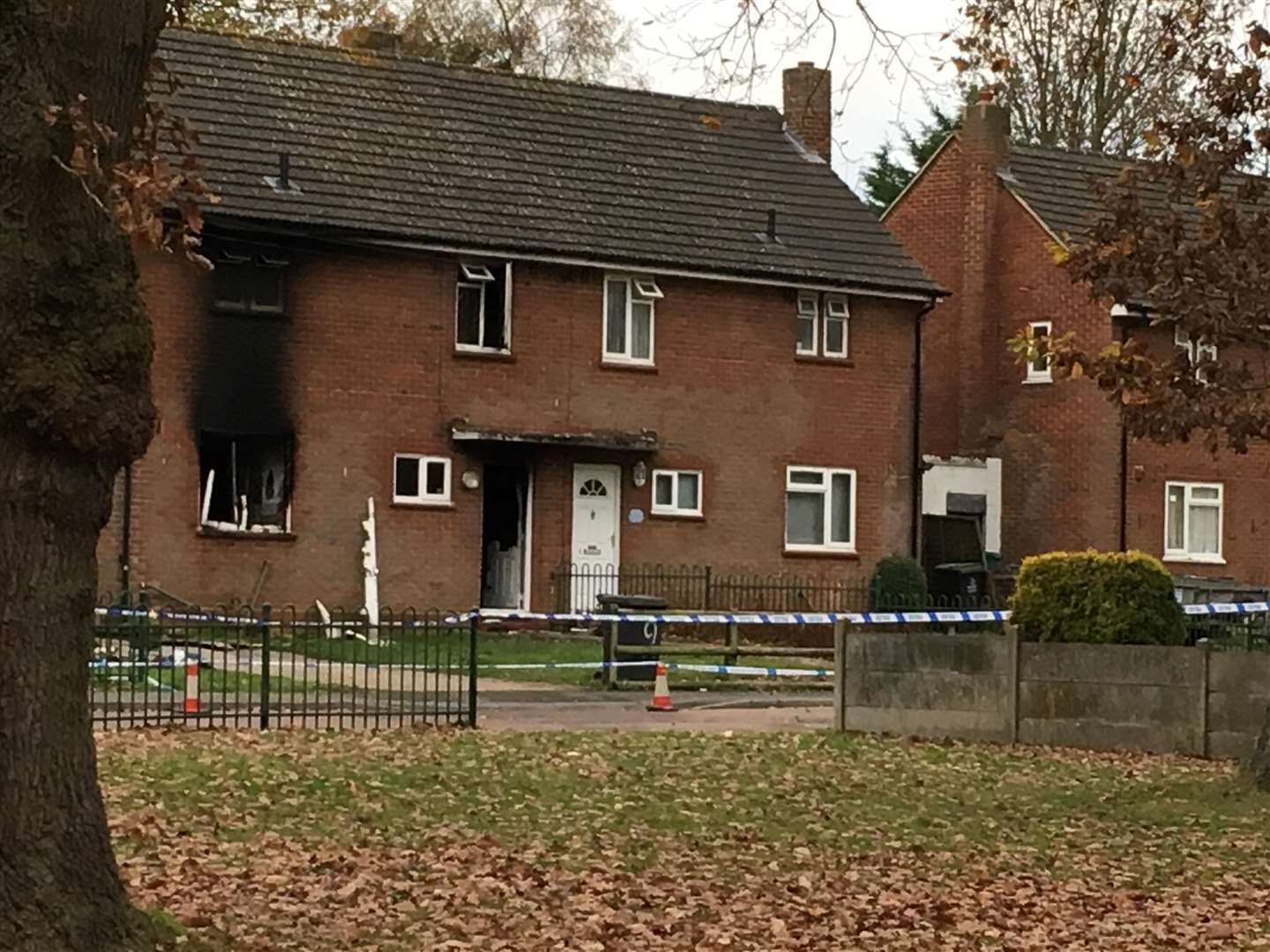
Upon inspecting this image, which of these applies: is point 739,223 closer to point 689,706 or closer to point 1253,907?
point 689,706

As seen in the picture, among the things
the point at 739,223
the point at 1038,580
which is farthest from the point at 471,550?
the point at 1038,580

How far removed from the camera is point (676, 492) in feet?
120

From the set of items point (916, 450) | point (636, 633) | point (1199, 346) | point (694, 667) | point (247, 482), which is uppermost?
point (916, 450)

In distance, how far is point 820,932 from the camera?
11172 mm

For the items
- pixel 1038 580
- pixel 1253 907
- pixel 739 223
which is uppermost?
pixel 739 223

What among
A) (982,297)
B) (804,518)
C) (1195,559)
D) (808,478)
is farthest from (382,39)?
(1195,559)

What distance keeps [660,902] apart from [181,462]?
22.1m

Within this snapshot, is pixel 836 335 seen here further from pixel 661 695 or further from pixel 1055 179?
pixel 661 695

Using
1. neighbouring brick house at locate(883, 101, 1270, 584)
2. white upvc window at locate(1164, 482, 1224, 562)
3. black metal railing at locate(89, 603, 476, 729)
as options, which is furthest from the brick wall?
black metal railing at locate(89, 603, 476, 729)

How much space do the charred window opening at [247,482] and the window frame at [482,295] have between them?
3347 millimetres

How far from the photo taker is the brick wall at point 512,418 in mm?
32688

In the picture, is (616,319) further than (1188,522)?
No

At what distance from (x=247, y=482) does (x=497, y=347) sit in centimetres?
444

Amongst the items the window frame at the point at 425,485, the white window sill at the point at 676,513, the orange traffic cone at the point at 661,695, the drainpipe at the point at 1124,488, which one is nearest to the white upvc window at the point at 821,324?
the white window sill at the point at 676,513
